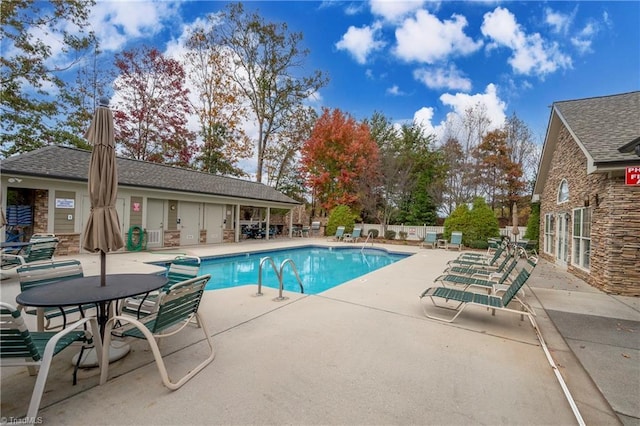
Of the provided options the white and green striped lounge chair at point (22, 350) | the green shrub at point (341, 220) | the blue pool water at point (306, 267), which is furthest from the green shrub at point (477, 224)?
the white and green striped lounge chair at point (22, 350)

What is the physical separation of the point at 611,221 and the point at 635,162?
1.29 metres

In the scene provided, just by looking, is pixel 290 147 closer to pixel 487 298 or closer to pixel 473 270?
pixel 473 270

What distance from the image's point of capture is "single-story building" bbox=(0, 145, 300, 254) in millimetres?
8906

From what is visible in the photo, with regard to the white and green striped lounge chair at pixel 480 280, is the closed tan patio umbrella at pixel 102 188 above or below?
above

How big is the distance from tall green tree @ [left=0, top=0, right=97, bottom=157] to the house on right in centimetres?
2130

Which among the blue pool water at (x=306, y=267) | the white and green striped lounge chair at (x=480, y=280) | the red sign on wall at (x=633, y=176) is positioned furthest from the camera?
the blue pool water at (x=306, y=267)

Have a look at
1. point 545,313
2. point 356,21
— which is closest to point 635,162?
point 545,313

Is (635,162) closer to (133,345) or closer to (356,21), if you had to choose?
(133,345)

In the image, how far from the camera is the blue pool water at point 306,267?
8.24 m

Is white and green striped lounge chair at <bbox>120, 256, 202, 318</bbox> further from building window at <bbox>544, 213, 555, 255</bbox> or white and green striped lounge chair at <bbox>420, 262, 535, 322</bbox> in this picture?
building window at <bbox>544, 213, 555, 255</bbox>

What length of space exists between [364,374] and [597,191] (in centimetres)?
775

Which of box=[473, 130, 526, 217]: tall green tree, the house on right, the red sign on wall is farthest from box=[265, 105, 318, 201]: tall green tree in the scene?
the red sign on wall

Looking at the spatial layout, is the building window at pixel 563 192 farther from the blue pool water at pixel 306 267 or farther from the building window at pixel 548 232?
the blue pool water at pixel 306 267

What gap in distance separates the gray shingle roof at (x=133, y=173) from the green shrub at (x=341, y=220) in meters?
3.36
